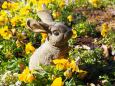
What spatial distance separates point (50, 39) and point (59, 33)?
0.65 ft

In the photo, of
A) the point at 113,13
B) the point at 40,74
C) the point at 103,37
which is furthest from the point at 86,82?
the point at 113,13

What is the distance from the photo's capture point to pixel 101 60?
7355 millimetres

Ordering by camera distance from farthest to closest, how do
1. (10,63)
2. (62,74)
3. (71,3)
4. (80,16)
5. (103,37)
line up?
(71,3)
(80,16)
(103,37)
(10,63)
(62,74)

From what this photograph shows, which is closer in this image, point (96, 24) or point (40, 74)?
point (40, 74)

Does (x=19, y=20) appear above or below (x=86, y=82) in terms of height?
above

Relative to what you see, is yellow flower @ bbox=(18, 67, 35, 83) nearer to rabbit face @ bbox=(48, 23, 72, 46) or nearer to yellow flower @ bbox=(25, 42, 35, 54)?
rabbit face @ bbox=(48, 23, 72, 46)

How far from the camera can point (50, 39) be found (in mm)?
6402

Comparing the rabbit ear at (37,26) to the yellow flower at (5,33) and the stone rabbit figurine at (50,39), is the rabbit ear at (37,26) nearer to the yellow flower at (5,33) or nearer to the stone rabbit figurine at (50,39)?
the stone rabbit figurine at (50,39)

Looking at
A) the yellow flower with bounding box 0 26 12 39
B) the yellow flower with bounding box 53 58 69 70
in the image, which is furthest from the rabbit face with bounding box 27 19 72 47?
the yellow flower with bounding box 0 26 12 39

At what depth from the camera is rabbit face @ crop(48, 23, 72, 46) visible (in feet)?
20.5

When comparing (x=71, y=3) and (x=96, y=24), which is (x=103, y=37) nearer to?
(x=96, y=24)

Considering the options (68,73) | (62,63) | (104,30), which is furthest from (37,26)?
(104,30)

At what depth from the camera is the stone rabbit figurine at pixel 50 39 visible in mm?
6262

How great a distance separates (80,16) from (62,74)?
141 inches
